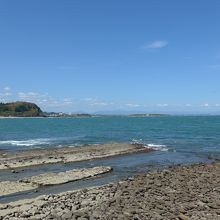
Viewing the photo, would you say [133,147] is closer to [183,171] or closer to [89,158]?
[89,158]

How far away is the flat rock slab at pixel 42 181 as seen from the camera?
2889cm

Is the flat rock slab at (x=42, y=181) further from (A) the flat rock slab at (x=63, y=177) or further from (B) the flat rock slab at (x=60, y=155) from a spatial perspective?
(B) the flat rock slab at (x=60, y=155)

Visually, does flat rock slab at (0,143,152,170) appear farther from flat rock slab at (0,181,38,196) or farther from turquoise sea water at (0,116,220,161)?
flat rock slab at (0,181,38,196)

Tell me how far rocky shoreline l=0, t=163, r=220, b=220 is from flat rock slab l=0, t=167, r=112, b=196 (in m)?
4.73

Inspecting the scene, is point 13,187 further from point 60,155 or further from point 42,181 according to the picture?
point 60,155

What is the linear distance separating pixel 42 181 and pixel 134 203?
12.0m

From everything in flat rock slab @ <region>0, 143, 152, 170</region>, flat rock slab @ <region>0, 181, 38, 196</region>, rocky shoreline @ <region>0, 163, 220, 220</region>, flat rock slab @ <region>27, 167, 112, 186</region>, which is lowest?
flat rock slab @ <region>0, 181, 38, 196</region>

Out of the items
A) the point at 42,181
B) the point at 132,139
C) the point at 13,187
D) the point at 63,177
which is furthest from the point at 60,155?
the point at 132,139

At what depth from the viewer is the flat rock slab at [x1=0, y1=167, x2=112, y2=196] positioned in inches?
1137

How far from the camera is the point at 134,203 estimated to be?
2136 centimetres

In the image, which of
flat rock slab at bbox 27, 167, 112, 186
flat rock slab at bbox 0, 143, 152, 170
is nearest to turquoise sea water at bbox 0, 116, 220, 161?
flat rock slab at bbox 0, 143, 152, 170

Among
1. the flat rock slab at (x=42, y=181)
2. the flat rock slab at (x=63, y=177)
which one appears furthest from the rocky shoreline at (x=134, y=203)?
the flat rock slab at (x=63, y=177)

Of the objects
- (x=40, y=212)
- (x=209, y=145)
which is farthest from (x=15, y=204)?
(x=209, y=145)

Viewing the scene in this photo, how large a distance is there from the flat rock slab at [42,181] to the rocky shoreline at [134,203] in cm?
473
